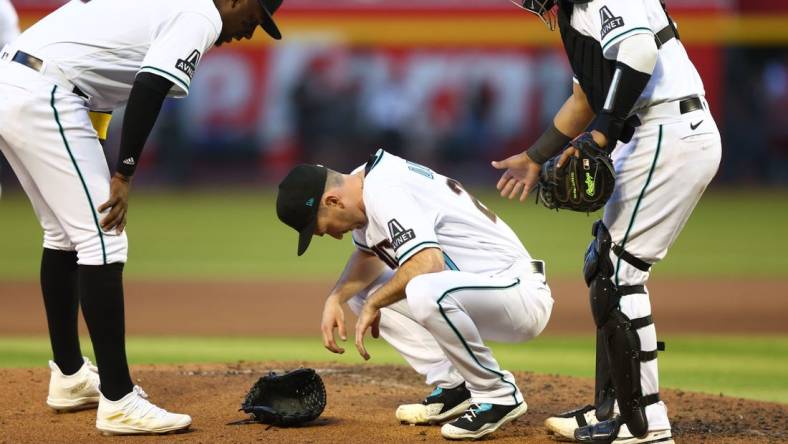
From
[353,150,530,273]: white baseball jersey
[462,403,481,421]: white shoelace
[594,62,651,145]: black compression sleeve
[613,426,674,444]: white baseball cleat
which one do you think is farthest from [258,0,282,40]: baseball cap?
[613,426,674,444]: white baseball cleat

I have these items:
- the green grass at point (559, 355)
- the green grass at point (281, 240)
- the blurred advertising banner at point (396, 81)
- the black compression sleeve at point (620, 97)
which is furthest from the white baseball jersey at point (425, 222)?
the blurred advertising banner at point (396, 81)

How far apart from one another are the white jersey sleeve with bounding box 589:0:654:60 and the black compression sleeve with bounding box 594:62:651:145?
0.09 meters

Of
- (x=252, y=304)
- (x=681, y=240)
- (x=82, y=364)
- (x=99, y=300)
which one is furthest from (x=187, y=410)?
(x=681, y=240)

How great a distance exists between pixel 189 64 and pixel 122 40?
1.11 ft

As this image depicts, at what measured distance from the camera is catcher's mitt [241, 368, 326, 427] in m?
4.73

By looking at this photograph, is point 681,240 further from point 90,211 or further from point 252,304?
point 90,211

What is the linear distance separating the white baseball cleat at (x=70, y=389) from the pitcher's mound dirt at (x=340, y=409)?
48 mm

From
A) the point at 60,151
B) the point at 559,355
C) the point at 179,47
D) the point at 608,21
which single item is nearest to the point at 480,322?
the point at 608,21

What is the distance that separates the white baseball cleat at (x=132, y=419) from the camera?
4.51 metres

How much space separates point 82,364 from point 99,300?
2.30 ft

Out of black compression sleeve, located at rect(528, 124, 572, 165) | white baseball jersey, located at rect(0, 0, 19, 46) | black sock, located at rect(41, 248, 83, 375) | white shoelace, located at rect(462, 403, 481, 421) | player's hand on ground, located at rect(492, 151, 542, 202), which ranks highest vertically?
white baseball jersey, located at rect(0, 0, 19, 46)

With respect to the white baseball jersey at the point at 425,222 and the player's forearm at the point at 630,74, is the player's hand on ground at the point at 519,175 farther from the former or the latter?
the player's forearm at the point at 630,74

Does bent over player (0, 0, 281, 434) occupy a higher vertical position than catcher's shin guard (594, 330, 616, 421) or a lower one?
higher

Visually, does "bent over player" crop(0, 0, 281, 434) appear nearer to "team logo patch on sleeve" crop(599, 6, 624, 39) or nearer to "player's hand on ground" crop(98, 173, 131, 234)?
"player's hand on ground" crop(98, 173, 131, 234)
